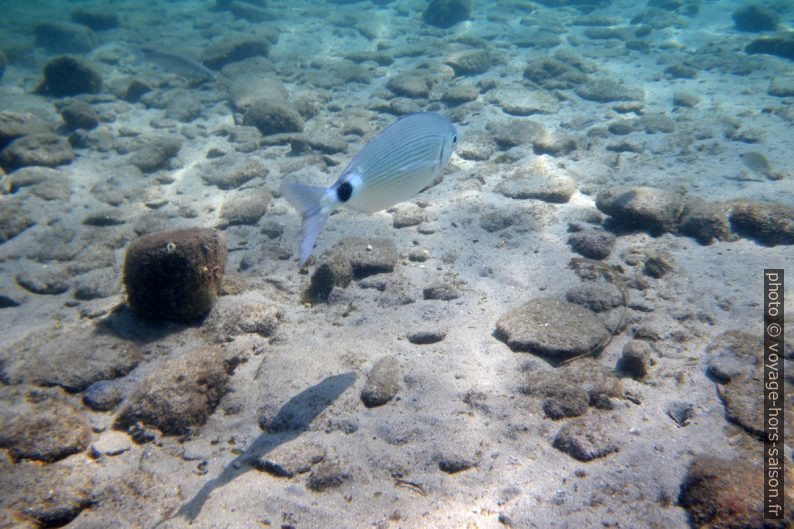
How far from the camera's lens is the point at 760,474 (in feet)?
7.72

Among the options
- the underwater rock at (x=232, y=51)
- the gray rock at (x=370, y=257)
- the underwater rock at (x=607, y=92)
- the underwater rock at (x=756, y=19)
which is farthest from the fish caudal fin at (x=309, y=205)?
the underwater rock at (x=756, y=19)

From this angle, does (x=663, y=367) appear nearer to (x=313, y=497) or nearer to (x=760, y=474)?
(x=760, y=474)

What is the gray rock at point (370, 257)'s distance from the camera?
4750mm

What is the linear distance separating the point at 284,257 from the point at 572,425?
3.83 meters

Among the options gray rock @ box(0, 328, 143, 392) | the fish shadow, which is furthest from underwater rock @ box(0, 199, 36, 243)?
the fish shadow

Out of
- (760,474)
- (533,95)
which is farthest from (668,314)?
(533,95)

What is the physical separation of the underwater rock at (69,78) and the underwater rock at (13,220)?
6.37m

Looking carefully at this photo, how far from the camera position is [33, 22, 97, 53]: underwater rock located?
1560 cm

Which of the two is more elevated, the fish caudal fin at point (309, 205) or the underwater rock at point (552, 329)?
the fish caudal fin at point (309, 205)

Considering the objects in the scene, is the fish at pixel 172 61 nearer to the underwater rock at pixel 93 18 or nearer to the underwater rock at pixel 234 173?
the underwater rock at pixel 234 173

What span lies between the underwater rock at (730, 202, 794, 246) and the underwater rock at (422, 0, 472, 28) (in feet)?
52.2

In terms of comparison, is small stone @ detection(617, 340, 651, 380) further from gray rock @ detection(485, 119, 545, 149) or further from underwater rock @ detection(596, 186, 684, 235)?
gray rock @ detection(485, 119, 545, 149)

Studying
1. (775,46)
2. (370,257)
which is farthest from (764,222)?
(775,46)

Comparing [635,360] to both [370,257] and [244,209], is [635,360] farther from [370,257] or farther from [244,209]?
[244,209]
